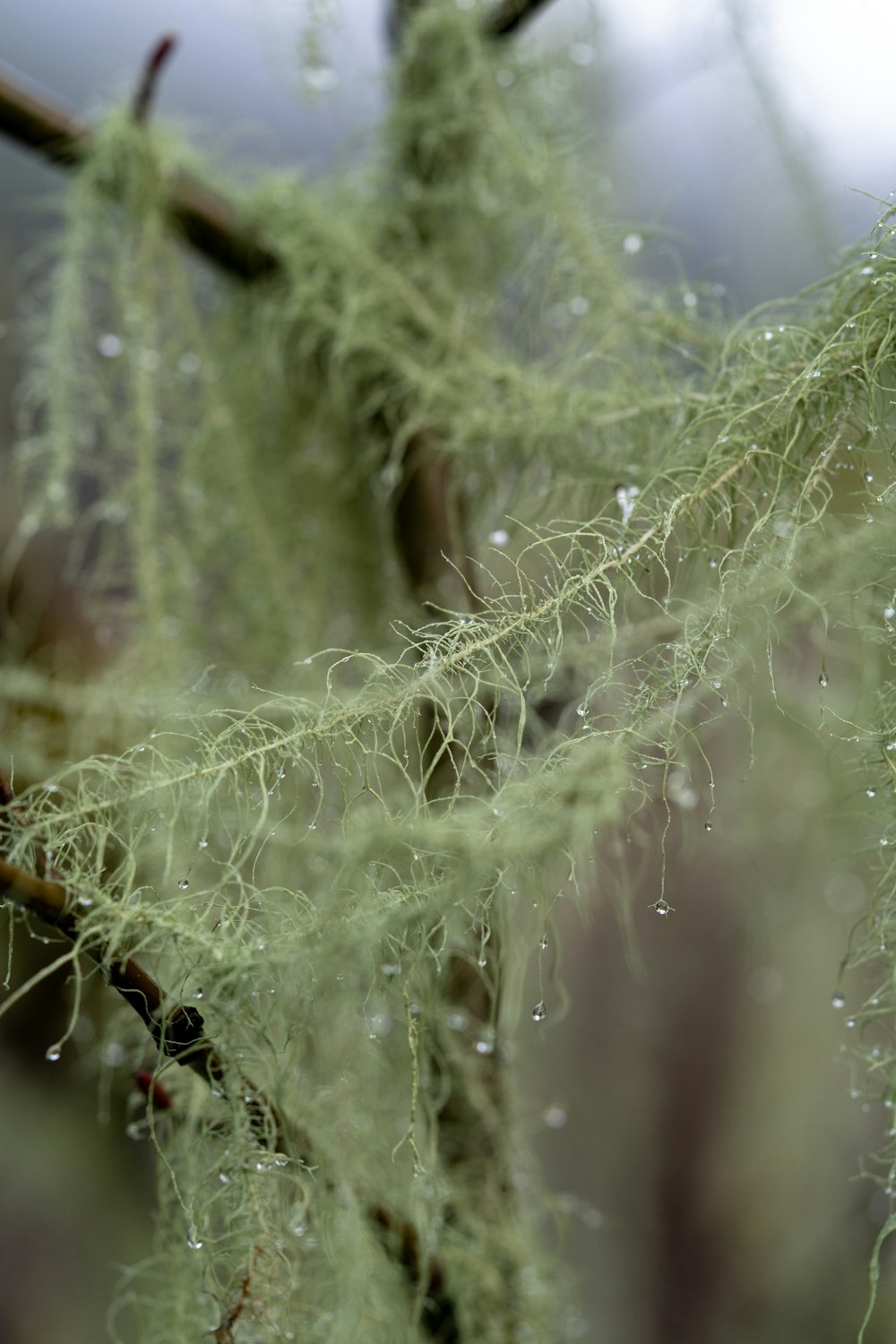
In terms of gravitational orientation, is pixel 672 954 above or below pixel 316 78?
below

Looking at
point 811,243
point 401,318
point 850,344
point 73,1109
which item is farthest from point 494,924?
point 73,1109

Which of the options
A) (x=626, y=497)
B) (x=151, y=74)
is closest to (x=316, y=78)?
(x=151, y=74)

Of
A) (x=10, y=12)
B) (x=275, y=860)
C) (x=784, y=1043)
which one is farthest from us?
(x=784, y=1043)

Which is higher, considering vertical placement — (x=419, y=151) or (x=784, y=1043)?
(x=419, y=151)

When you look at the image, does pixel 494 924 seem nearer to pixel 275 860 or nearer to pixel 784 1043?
pixel 275 860

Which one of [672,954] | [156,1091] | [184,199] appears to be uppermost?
[184,199]

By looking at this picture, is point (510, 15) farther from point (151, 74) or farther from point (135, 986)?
point (135, 986)

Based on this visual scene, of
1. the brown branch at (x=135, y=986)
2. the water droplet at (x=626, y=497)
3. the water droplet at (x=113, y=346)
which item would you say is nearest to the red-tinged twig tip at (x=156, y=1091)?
the brown branch at (x=135, y=986)
